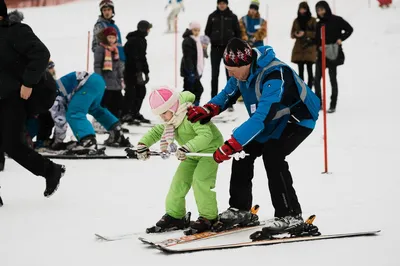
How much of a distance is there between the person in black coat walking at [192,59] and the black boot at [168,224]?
23.3ft

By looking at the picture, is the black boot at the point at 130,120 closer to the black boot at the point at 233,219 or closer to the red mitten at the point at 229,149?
the black boot at the point at 233,219

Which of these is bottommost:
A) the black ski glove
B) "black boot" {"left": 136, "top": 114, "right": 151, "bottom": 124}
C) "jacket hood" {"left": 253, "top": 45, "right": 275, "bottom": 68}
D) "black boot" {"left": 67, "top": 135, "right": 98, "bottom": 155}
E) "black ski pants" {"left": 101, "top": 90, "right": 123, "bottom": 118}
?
"black boot" {"left": 136, "top": 114, "right": 151, "bottom": 124}

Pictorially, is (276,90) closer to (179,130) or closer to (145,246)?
(179,130)

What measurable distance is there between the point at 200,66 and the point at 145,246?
7.97m

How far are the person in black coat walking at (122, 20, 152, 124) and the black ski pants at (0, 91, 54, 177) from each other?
5.63 m

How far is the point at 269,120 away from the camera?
191 inches

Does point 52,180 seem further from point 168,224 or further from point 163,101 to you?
point 163,101

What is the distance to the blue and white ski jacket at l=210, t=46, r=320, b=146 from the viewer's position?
4.81m

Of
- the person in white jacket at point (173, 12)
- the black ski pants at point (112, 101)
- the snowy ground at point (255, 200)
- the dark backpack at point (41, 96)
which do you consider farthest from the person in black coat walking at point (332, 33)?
the person in white jacket at point (173, 12)

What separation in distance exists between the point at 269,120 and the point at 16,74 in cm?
247

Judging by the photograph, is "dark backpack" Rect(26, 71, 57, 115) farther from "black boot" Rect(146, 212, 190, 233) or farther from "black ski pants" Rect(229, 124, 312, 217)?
"black ski pants" Rect(229, 124, 312, 217)

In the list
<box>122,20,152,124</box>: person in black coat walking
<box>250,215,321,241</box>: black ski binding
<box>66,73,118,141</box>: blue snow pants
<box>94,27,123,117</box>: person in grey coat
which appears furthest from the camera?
<box>122,20,152,124</box>: person in black coat walking

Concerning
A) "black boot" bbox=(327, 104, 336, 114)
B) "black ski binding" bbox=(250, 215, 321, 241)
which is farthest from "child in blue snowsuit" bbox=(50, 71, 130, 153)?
"black boot" bbox=(327, 104, 336, 114)

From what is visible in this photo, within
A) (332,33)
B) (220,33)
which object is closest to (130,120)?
(220,33)
